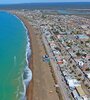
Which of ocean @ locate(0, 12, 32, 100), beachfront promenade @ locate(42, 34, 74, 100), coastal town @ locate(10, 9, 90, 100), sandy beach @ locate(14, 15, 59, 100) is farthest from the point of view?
coastal town @ locate(10, 9, 90, 100)

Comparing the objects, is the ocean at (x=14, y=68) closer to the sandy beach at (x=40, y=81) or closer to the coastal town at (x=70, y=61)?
the sandy beach at (x=40, y=81)

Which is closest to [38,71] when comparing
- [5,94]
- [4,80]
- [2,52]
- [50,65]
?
[50,65]

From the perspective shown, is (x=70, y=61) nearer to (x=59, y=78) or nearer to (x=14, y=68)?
(x=59, y=78)

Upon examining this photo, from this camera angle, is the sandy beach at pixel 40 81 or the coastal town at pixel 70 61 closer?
the sandy beach at pixel 40 81

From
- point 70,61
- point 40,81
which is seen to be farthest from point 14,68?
point 70,61

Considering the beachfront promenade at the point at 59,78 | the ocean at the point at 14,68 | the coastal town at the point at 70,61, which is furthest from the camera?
the coastal town at the point at 70,61

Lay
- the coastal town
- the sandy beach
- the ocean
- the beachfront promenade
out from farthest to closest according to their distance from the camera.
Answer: the coastal town → the ocean → the beachfront promenade → the sandy beach

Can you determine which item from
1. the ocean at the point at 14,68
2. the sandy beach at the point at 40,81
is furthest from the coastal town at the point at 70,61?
the ocean at the point at 14,68

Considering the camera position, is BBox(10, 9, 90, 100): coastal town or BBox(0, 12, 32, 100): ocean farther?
BBox(10, 9, 90, 100): coastal town

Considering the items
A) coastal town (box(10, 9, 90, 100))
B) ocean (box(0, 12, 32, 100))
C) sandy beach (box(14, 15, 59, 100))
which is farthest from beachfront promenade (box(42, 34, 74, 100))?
ocean (box(0, 12, 32, 100))

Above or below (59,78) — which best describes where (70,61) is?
below

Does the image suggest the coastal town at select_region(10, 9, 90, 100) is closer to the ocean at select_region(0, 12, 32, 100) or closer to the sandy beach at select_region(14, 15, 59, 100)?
the sandy beach at select_region(14, 15, 59, 100)
